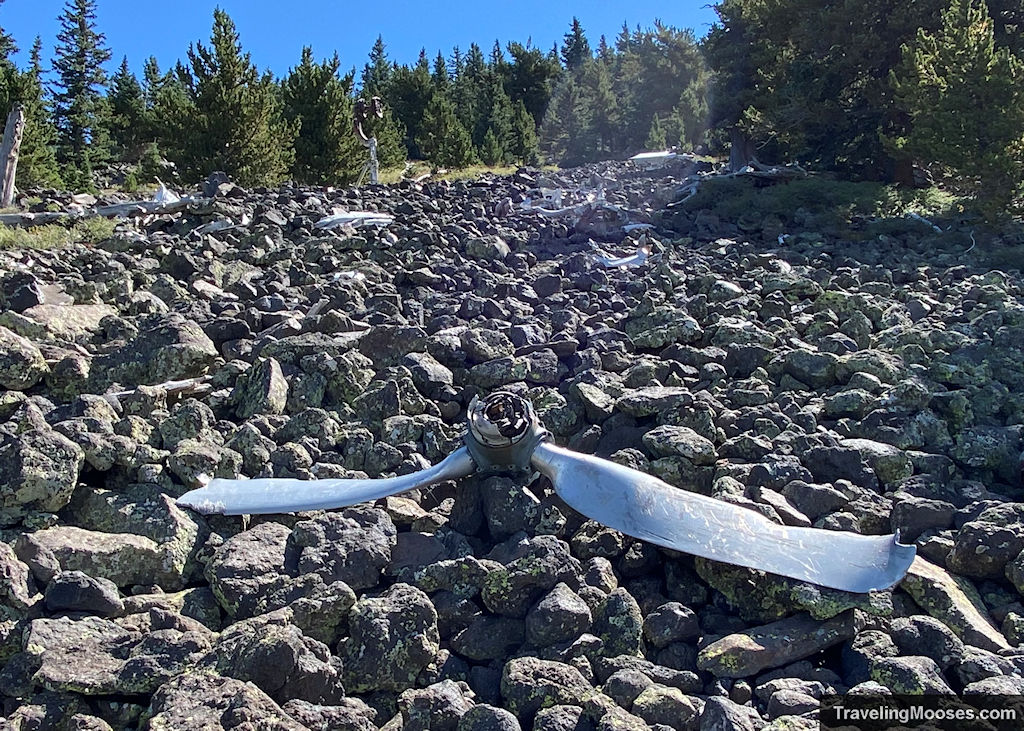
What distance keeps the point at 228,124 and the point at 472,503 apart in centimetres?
1558

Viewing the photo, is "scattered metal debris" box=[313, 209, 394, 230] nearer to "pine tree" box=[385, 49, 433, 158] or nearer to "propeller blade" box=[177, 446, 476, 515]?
"propeller blade" box=[177, 446, 476, 515]

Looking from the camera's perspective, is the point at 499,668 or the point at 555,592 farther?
the point at 555,592

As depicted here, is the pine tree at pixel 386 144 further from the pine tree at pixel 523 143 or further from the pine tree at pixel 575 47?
the pine tree at pixel 575 47

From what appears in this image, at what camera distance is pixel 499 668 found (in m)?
2.34

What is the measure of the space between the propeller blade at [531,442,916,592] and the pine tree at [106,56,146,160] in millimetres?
30151

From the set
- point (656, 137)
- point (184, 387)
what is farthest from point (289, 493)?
point (656, 137)

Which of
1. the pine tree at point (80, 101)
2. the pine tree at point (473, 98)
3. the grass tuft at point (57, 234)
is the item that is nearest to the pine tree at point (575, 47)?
the pine tree at point (473, 98)

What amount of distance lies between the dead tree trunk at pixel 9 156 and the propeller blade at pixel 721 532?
48.7ft

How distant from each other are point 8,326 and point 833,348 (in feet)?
18.1

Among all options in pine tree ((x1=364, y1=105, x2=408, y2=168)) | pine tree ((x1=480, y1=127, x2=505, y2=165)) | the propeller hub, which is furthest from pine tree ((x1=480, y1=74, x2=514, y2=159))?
the propeller hub

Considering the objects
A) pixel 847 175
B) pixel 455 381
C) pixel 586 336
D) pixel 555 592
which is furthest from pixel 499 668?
pixel 847 175

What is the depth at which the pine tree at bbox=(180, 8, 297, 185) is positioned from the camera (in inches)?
637

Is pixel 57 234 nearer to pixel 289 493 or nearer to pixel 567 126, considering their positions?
pixel 289 493

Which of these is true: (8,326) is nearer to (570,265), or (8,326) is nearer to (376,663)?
(376,663)
